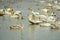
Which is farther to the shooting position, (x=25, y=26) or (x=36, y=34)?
(x=25, y=26)

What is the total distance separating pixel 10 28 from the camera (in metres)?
22.1

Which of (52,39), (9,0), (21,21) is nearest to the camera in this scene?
(52,39)

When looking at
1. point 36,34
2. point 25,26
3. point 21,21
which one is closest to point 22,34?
point 36,34

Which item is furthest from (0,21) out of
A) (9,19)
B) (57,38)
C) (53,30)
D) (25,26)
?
(57,38)

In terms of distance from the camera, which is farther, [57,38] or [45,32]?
[45,32]

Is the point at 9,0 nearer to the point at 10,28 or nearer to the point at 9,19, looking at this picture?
the point at 9,19

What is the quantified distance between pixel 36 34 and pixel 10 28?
6.90ft

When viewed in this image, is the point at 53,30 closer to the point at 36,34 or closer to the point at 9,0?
the point at 36,34

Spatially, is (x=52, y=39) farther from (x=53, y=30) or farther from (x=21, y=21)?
(x=21, y=21)

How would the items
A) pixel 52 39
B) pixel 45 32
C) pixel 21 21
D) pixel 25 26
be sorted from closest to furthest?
pixel 52 39 < pixel 45 32 < pixel 25 26 < pixel 21 21

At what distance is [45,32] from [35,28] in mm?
1271

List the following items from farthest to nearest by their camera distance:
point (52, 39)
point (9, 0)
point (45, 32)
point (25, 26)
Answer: point (9, 0), point (25, 26), point (45, 32), point (52, 39)

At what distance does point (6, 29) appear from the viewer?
863 inches

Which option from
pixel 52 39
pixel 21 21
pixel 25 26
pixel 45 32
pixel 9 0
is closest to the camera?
pixel 52 39
